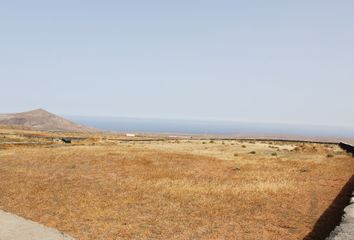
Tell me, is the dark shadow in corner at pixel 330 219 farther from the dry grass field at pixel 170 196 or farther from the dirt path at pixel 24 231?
the dirt path at pixel 24 231

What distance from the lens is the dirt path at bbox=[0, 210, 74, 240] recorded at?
11337mm

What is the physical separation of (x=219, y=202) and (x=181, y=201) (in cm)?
168

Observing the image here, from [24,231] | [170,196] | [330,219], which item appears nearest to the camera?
[24,231]

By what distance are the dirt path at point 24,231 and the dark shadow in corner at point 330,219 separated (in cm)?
764

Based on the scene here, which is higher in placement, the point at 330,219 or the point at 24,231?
the point at 330,219

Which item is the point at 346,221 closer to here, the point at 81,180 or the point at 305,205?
the point at 305,205

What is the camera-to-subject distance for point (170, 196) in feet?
60.6

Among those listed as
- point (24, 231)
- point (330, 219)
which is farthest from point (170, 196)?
point (24, 231)

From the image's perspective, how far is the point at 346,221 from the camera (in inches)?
489

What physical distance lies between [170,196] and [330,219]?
721cm

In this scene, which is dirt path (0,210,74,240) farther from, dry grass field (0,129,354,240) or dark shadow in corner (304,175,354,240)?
dark shadow in corner (304,175,354,240)

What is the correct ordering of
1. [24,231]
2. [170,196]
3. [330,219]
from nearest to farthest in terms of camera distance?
[24,231] → [330,219] → [170,196]

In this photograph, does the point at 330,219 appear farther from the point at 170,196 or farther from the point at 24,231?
the point at 24,231

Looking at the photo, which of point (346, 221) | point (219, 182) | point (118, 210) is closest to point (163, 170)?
point (219, 182)
